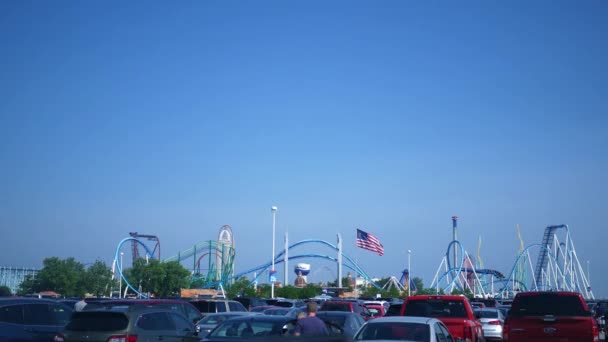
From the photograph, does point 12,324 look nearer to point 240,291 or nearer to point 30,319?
point 30,319

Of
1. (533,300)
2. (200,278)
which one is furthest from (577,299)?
(200,278)

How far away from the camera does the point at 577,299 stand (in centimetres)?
1669

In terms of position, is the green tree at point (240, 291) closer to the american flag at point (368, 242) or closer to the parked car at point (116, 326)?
the american flag at point (368, 242)

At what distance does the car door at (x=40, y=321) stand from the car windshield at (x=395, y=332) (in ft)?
23.4

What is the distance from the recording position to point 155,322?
14.9m

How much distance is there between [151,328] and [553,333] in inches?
372

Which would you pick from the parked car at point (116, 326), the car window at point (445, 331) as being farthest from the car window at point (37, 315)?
the car window at point (445, 331)

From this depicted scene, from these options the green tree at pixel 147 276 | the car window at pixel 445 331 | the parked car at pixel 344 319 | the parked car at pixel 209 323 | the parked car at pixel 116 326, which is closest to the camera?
the car window at pixel 445 331

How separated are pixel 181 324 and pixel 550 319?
29.0 ft

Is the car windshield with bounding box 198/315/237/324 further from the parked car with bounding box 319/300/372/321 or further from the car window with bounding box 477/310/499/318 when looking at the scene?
the car window with bounding box 477/310/499/318

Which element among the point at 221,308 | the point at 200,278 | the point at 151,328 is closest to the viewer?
the point at 151,328

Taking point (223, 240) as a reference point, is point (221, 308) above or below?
below

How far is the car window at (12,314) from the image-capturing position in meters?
14.6

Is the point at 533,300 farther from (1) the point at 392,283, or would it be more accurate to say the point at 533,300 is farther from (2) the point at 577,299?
(1) the point at 392,283
